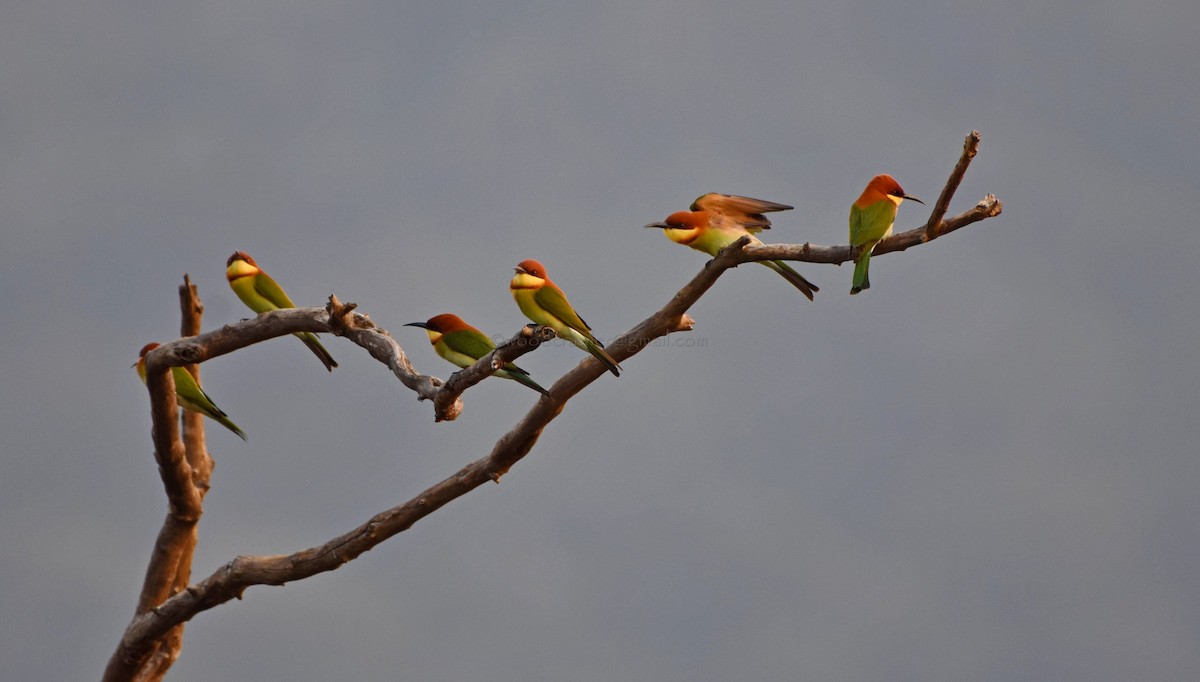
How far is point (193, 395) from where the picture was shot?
19.6ft

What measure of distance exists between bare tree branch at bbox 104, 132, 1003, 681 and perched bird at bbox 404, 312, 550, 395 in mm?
345

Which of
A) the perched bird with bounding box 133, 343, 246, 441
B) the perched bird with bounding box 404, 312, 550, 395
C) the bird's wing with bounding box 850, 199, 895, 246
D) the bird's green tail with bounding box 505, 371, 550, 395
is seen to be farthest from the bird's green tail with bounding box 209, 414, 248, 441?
the bird's wing with bounding box 850, 199, 895, 246

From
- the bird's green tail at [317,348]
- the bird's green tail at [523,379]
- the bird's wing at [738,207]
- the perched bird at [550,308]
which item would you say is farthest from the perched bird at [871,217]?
the bird's green tail at [317,348]

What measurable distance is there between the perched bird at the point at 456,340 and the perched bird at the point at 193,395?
4.51 feet

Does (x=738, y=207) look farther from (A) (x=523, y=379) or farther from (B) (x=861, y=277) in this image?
(A) (x=523, y=379)

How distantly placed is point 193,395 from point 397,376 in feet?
6.05

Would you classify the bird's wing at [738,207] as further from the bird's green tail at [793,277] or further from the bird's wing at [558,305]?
the bird's wing at [558,305]

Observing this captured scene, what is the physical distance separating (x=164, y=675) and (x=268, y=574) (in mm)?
1329

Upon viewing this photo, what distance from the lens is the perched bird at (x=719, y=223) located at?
505 centimetres

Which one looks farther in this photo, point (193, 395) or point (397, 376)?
point (193, 395)

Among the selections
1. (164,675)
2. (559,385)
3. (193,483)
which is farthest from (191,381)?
(559,385)

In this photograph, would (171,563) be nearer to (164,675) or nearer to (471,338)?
(164,675)

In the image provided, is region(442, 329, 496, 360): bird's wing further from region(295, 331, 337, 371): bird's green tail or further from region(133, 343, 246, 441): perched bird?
region(133, 343, 246, 441): perched bird

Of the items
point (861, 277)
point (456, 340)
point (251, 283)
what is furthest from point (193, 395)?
point (861, 277)
